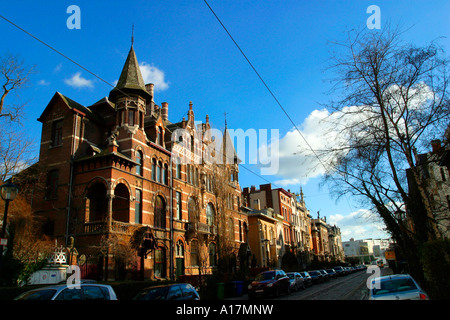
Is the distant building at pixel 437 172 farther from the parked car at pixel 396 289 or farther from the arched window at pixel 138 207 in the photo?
the arched window at pixel 138 207

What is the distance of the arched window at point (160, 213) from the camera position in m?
28.5

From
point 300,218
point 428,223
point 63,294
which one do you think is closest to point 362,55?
point 428,223

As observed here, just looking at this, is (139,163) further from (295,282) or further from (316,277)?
(316,277)

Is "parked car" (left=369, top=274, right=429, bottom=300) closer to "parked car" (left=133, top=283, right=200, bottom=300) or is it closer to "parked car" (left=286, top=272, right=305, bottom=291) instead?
"parked car" (left=133, top=283, right=200, bottom=300)

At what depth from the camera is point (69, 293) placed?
855 cm

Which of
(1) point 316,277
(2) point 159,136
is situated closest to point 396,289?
(2) point 159,136

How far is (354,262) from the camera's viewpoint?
129 meters

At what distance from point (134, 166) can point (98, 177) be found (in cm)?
325

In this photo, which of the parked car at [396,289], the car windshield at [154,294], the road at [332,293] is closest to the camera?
the parked car at [396,289]

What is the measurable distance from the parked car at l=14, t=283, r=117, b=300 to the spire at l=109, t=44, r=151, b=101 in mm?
20813

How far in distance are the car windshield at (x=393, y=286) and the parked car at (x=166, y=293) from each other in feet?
19.3

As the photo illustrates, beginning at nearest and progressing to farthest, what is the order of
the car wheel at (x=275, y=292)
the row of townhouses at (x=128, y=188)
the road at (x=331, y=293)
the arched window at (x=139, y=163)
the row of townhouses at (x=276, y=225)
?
the road at (x=331, y=293) < the car wheel at (x=275, y=292) < the row of townhouses at (x=128, y=188) < the arched window at (x=139, y=163) < the row of townhouses at (x=276, y=225)

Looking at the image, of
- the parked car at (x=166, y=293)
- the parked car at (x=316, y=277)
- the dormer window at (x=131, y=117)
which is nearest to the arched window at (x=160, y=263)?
the dormer window at (x=131, y=117)
